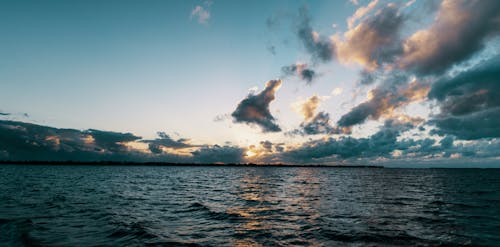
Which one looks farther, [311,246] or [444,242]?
[444,242]

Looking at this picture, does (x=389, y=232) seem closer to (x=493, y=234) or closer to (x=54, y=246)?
(x=493, y=234)

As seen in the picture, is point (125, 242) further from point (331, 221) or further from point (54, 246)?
point (331, 221)

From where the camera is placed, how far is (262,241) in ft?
47.9

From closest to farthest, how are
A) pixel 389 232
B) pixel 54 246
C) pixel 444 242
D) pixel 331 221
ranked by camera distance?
1. pixel 54 246
2. pixel 444 242
3. pixel 389 232
4. pixel 331 221

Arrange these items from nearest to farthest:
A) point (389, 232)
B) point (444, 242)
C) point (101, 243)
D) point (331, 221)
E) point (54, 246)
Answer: point (54, 246)
point (101, 243)
point (444, 242)
point (389, 232)
point (331, 221)

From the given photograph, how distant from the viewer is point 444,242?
15.1m

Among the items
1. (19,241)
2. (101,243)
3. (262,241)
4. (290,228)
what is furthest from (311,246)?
(19,241)

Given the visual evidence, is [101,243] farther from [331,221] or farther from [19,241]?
[331,221]

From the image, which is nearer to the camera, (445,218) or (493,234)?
(493,234)

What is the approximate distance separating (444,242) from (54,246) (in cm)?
2120

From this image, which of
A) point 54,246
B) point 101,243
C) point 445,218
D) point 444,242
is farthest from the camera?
point 445,218

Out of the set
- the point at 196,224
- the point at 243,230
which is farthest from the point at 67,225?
the point at 243,230

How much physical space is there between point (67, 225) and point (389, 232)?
21458 millimetres

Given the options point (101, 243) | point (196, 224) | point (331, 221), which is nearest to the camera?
point (101, 243)
